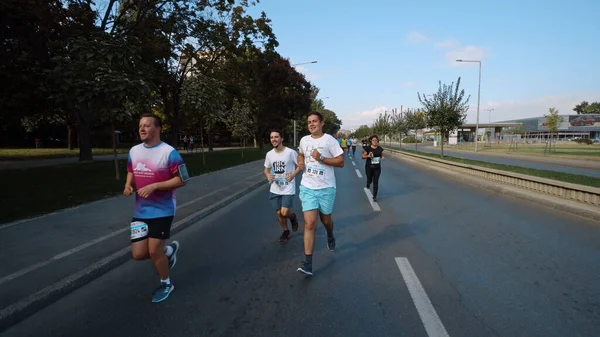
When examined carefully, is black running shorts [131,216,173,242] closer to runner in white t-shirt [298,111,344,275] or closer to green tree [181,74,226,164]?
runner in white t-shirt [298,111,344,275]

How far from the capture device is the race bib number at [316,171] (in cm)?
412

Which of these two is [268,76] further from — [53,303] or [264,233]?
[53,303]

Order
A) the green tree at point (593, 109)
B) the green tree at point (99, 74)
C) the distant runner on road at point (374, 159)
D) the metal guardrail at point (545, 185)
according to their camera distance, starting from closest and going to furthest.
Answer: the metal guardrail at point (545, 185)
the green tree at point (99, 74)
the distant runner on road at point (374, 159)
the green tree at point (593, 109)

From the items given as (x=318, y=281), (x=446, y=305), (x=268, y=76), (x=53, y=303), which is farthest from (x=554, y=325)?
(x=268, y=76)

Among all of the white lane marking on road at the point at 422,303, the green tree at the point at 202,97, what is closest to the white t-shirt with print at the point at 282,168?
the white lane marking on road at the point at 422,303

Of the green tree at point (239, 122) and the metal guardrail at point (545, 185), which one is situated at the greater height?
the green tree at point (239, 122)

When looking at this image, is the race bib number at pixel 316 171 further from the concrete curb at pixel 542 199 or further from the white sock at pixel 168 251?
the concrete curb at pixel 542 199

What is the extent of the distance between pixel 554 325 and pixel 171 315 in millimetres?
3312

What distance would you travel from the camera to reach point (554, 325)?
2945mm

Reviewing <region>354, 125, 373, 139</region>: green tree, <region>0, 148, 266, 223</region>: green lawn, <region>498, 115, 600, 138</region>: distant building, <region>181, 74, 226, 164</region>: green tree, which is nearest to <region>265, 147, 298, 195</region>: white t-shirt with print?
<region>0, 148, 266, 223</region>: green lawn

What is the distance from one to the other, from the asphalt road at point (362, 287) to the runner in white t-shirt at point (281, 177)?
523 mm

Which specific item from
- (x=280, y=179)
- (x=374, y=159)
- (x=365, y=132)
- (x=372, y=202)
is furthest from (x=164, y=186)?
(x=365, y=132)

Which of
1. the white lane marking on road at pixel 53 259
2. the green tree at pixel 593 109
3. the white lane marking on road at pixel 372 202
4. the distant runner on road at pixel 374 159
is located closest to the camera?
the white lane marking on road at pixel 53 259

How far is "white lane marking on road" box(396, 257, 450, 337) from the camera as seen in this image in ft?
9.41
